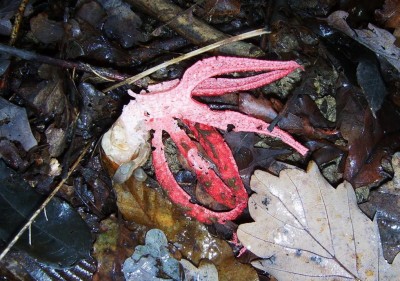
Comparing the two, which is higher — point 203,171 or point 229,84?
point 229,84

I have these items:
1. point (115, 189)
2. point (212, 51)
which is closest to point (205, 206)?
point (115, 189)

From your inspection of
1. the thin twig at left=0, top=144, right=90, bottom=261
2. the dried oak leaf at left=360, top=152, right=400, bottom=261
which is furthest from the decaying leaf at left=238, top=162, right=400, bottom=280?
the thin twig at left=0, top=144, right=90, bottom=261

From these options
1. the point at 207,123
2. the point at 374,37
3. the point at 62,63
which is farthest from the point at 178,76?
the point at 374,37

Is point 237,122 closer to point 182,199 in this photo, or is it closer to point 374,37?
point 182,199

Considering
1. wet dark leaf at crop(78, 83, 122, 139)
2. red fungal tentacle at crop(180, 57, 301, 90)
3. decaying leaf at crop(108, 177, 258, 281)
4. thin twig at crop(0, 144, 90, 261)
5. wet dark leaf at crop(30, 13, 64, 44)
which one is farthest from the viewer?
wet dark leaf at crop(30, 13, 64, 44)

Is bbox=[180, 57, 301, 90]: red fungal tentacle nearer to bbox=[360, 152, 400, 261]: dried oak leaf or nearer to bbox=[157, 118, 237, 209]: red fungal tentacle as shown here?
bbox=[157, 118, 237, 209]: red fungal tentacle

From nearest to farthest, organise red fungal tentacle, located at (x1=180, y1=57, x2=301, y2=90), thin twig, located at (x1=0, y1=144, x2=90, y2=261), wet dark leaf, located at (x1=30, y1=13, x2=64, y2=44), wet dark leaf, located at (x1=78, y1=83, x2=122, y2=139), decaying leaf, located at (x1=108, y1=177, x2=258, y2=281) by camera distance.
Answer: red fungal tentacle, located at (x1=180, y1=57, x2=301, y2=90), thin twig, located at (x1=0, y1=144, x2=90, y2=261), decaying leaf, located at (x1=108, y1=177, x2=258, y2=281), wet dark leaf, located at (x1=78, y1=83, x2=122, y2=139), wet dark leaf, located at (x1=30, y1=13, x2=64, y2=44)

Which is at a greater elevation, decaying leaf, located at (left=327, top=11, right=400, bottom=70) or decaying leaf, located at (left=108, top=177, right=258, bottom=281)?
decaying leaf, located at (left=327, top=11, right=400, bottom=70)

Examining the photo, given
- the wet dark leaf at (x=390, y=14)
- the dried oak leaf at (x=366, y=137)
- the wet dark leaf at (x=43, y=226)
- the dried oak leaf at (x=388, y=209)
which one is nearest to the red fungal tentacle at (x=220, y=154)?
the dried oak leaf at (x=366, y=137)
